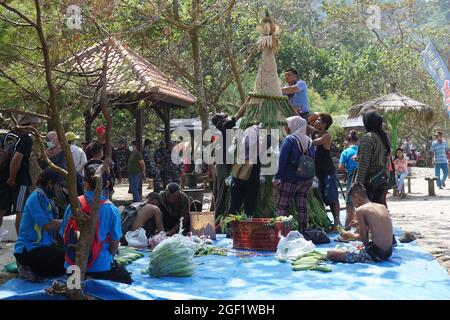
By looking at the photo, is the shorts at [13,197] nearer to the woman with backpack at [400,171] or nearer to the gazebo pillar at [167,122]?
the gazebo pillar at [167,122]

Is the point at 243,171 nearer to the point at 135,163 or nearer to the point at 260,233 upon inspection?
the point at 260,233

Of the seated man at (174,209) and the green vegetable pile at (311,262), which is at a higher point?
the seated man at (174,209)

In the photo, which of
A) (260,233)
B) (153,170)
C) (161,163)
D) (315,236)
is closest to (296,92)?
(315,236)

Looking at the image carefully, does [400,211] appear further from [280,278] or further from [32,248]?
[32,248]

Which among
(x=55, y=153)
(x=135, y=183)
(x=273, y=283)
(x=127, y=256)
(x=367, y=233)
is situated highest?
(x=55, y=153)

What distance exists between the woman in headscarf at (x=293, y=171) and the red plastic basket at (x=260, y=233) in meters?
0.56

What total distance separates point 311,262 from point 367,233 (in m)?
0.64

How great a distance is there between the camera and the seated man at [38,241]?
223 inches

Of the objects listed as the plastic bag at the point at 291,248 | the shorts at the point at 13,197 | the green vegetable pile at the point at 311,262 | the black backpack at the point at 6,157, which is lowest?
the green vegetable pile at the point at 311,262

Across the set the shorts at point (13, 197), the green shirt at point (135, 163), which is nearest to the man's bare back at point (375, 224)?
the shorts at point (13, 197)

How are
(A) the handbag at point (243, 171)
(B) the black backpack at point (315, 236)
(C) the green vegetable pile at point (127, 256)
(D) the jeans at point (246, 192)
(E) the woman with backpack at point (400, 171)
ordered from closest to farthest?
(C) the green vegetable pile at point (127, 256) < (B) the black backpack at point (315, 236) < (A) the handbag at point (243, 171) < (D) the jeans at point (246, 192) < (E) the woman with backpack at point (400, 171)

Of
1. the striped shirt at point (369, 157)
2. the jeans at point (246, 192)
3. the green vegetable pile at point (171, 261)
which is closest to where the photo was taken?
the green vegetable pile at point (171, 261)

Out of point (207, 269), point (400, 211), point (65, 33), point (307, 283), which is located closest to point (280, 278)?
point (307, 283)

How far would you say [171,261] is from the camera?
5.99 m
